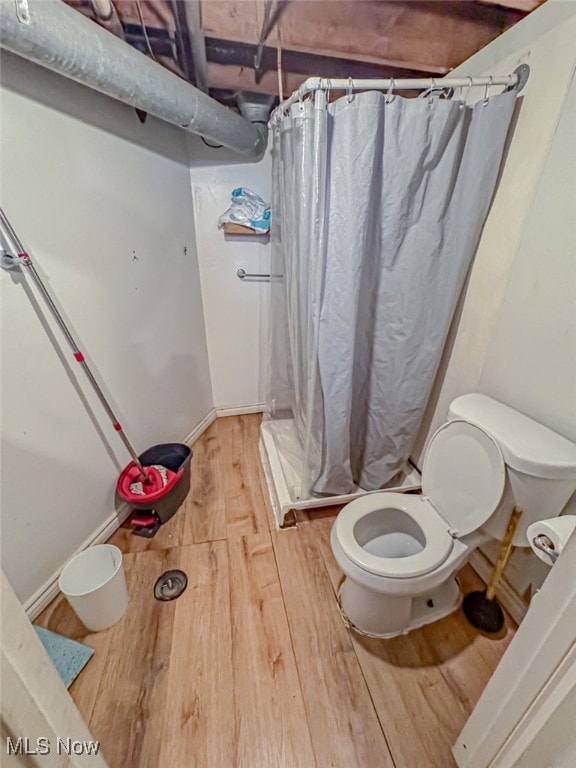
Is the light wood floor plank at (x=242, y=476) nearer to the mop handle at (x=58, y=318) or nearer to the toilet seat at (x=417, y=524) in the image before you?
the mop handle at (x=58, y=318)

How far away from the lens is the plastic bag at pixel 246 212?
1923 millimetres

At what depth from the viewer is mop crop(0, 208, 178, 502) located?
3.42ft

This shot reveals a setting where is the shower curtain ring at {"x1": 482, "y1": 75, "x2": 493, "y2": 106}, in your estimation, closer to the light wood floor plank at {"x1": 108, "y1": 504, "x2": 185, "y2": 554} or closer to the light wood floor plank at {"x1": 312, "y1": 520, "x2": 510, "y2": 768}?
the light wood floor plank at {"x1": 312, "y1": 520, "x2": 510, "y2": 768}

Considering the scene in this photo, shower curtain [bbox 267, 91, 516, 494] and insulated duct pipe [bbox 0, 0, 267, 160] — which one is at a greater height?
insulated duct pipe [bbox 0, 0, 267, 160]

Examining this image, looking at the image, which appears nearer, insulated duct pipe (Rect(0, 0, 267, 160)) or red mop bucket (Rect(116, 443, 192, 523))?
insulated duct pipe (Rect(0, 0, 267, 160))

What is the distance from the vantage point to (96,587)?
115 centimetres

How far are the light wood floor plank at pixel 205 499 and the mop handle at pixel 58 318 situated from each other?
0.33 metres

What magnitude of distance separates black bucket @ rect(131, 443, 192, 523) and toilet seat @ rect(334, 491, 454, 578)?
900 mm

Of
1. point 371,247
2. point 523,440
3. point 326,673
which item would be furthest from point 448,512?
point 371,247

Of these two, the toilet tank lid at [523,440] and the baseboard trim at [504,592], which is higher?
the toilet tank lid at [523,440]

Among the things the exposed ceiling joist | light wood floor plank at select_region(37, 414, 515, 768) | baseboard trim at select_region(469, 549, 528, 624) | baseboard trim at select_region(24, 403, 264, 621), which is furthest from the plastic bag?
baseboard trim at select_region(469, 549, 528, 624)

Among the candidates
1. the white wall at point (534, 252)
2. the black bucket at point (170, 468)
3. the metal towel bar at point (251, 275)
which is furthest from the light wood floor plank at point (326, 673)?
the metal towel bar at point (251, 275)

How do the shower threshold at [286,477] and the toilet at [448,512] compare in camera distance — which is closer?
the toilet at [448,512]

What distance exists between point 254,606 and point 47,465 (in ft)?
3.33
